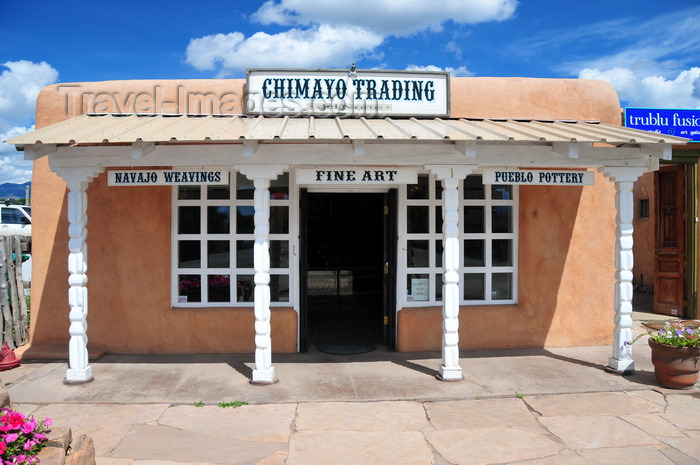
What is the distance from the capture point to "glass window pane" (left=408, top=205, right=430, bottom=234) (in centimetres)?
794

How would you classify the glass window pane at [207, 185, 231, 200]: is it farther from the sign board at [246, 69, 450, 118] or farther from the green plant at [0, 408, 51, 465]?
the green plant at [0, 408, 51, 465]

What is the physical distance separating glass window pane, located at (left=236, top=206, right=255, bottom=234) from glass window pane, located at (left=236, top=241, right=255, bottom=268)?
177 millimetres

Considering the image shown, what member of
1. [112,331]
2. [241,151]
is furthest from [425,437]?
[112,331]

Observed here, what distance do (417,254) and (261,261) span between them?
2632 millimetres

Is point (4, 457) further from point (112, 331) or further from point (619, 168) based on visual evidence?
point (619, 168)

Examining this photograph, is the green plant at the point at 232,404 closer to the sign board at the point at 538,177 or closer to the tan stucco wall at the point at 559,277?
the tan stucco wall at the point at 559,277

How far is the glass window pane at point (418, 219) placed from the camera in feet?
26.0

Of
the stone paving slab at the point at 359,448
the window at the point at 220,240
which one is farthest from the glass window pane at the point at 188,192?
the stone paving slab at the point at 359,448

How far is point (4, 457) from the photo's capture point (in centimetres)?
338

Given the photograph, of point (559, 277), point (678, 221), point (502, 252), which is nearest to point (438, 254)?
point (502, 252)

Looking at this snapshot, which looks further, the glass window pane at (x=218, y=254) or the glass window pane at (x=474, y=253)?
the glass window pane at (x=474, y=253)

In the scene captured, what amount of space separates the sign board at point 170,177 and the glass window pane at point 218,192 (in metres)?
1.22

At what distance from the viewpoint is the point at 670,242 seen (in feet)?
35.3

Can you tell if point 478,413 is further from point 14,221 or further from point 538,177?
point 14,221
